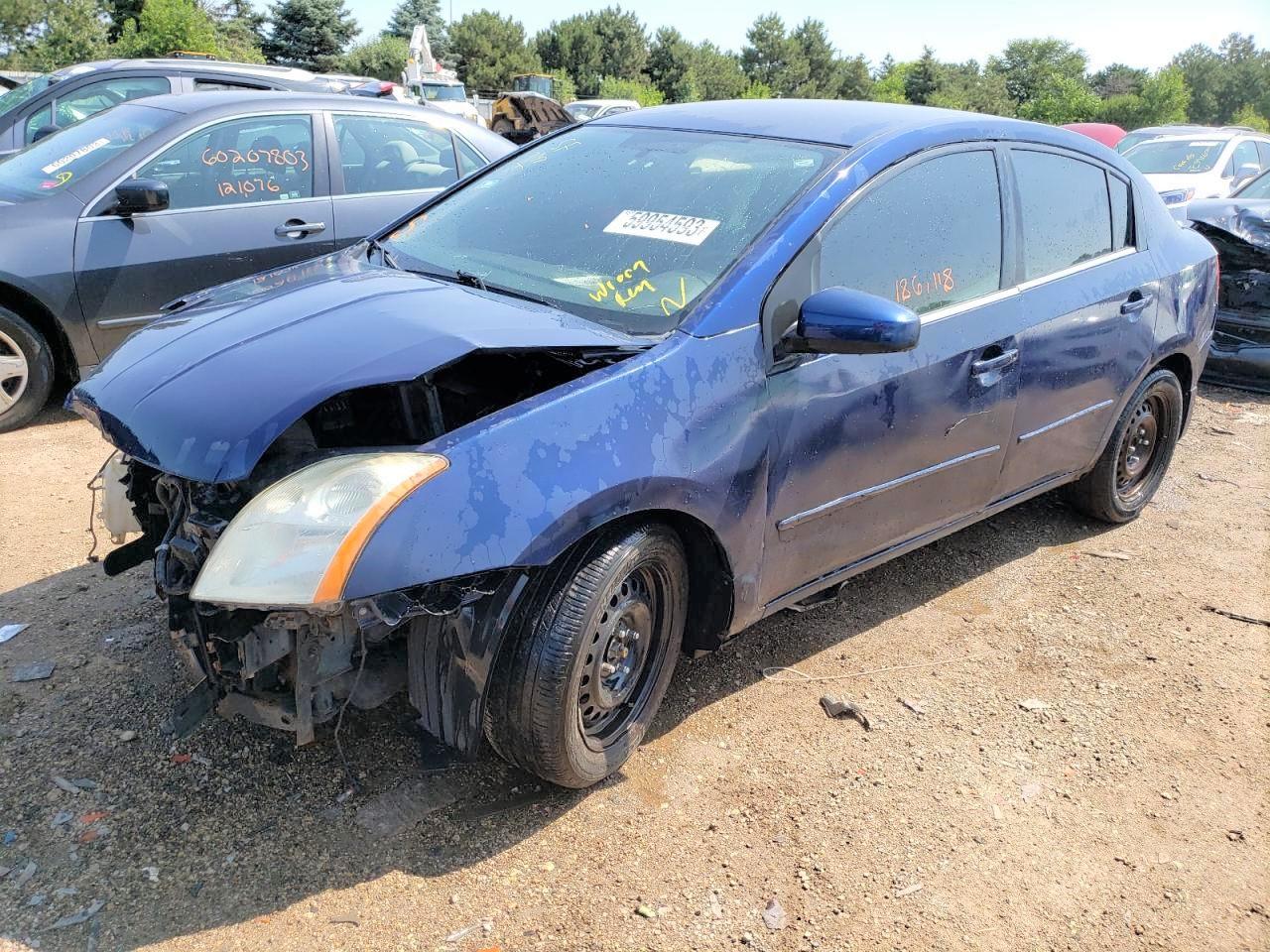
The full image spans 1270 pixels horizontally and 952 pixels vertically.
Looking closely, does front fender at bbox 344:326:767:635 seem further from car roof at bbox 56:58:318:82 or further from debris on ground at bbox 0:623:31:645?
car roof at bbox 56:58:318:82

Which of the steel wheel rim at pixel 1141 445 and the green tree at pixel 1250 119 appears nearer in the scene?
the steel wheel rim at pixel 1141 445

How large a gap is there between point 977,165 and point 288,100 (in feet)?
13.1

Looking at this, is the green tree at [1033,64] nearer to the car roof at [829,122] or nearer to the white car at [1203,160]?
the white car at [1203,160]

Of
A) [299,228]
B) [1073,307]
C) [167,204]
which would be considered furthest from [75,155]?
[1073,307]

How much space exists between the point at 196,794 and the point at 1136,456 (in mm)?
4145

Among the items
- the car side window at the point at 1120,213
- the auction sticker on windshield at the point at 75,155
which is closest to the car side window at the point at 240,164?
the auction sticker on windshield at the point at 75,155

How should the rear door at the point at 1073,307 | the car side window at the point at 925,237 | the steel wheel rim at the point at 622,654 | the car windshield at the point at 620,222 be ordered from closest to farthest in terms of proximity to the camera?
the steel wheel rim at the point at 622,654
the car windshield at the point at 620,222
the car side window at the point at 925,237
the rear door at the point at 1073,307

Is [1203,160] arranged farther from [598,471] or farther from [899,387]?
[598,471]

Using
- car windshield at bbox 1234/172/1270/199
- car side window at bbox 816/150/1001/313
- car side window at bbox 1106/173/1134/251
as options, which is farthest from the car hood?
car windshield at bbox 1234/172/1270/199

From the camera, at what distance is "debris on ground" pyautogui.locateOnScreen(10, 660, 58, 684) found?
304 cm

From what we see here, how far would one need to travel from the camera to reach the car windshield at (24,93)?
8158 mm

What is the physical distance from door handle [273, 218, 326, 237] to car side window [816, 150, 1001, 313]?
3.63m

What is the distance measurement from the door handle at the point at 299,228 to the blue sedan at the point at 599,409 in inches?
85.5

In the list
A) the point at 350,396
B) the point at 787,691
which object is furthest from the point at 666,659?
the point at 350,396
